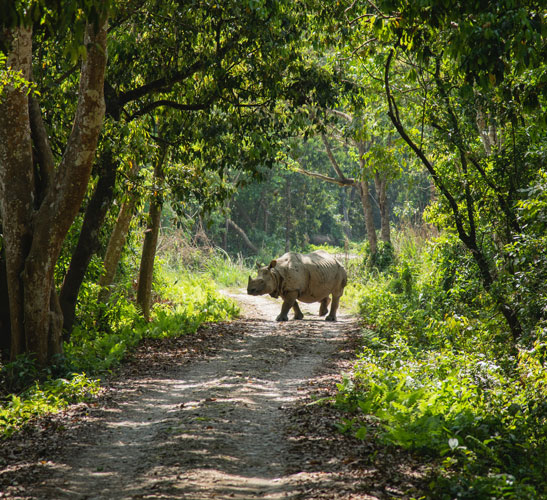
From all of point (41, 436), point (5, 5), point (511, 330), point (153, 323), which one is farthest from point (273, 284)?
point (5, 5)

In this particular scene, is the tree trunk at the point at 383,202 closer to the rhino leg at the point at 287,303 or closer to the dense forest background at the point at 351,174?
the rhino leg at the point at 287,303

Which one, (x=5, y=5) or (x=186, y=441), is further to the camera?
(x=186, y=441)

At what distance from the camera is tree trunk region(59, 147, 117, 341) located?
36.5ft

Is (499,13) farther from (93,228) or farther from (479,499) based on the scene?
(93,228)

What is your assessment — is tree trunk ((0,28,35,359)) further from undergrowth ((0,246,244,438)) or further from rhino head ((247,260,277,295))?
rhino head ((247,260,277,295))

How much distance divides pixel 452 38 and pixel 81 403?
6.74 metres

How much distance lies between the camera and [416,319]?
13438mm

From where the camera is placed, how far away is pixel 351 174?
12.4 metres

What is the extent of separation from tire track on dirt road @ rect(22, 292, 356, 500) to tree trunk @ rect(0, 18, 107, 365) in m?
1.86

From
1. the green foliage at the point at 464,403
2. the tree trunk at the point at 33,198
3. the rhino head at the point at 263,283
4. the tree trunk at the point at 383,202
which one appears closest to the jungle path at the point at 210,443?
the green foliage at the point at 464,403

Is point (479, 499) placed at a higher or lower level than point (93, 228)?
lower

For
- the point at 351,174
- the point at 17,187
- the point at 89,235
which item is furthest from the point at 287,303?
the point at 17,187

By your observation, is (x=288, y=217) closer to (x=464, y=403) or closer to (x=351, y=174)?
(x=351, y=174)

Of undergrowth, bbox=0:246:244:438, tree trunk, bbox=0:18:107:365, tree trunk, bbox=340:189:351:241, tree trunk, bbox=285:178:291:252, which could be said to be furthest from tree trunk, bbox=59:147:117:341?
tree trunk, bbox=340:189:351:241
